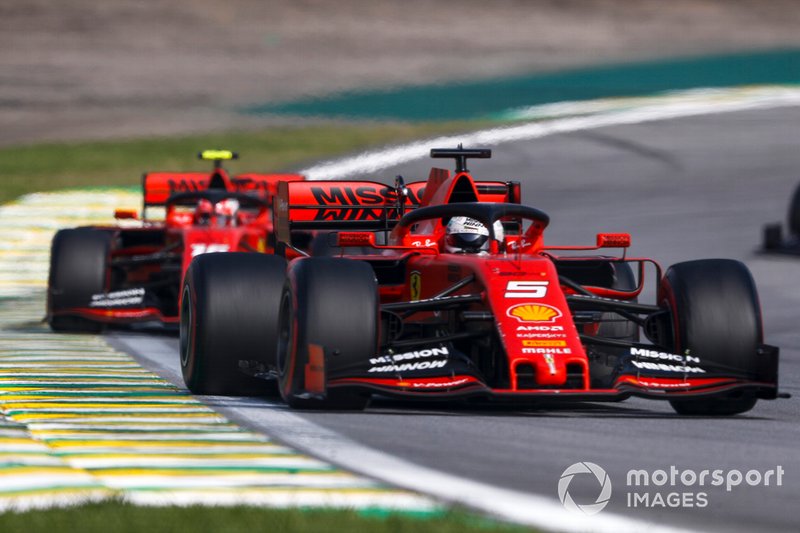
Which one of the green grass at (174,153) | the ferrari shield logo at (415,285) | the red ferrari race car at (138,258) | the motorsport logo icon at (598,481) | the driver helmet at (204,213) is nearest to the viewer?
the motorsport logo icon at (598,481)

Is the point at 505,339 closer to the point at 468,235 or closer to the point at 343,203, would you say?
the point at 468,235

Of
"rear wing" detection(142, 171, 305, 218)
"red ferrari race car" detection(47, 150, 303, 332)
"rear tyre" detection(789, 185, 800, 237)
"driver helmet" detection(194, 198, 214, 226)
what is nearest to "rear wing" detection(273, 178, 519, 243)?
"red ferrari race car" detection(47, 150, 303, 332)

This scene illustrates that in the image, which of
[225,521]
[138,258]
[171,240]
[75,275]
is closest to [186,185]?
[171,240]

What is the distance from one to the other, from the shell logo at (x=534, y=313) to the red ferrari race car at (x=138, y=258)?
7.28 meters

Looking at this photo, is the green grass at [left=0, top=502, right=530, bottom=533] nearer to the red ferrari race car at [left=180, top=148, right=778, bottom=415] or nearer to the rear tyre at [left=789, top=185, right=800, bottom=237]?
the red ferrari race car at [left=180, top=148, right=778, bottom=415]

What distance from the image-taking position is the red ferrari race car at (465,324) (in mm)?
9430

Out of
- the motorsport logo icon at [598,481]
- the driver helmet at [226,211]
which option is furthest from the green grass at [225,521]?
the driver helmet at [226,211]

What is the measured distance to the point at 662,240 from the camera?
81.6 ft

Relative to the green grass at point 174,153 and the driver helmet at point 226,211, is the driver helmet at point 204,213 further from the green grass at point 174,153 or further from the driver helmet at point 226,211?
the green grass at point 174,153

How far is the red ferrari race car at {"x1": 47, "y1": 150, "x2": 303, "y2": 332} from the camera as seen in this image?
55.1 ft

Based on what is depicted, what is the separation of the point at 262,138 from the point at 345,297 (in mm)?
29571

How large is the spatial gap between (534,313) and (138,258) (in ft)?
28.3

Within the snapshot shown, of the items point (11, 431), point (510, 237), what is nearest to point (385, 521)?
point (11, 431)

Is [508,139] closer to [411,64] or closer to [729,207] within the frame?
[729,207]
